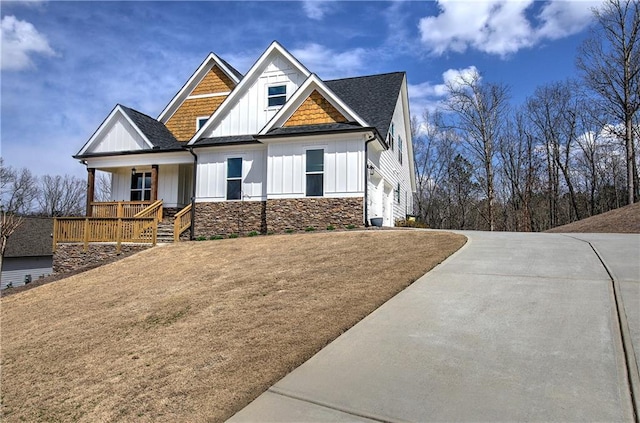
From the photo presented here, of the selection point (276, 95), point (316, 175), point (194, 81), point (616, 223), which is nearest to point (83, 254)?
point (316, 175)

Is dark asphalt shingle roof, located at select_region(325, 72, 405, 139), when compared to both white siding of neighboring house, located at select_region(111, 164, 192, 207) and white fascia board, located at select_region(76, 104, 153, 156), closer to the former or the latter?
white siding of neighboring house, located at select_region(111, 164, 192, 207)

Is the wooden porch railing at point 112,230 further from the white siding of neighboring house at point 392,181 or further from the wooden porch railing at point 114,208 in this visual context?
the white siding of neighboring house at point 392,181

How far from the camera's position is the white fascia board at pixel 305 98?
15.4 m

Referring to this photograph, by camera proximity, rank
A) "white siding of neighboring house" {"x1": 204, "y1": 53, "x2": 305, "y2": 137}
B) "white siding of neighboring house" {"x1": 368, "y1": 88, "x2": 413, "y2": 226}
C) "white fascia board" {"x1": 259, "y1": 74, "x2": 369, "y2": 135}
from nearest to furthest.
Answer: "white fascia board" {"x1": 259, "y1": 74, "x2": 369, "y2": 135} < "white siding of neighboring house" {"x1": 368, "y1": 88, "x2": 413, "y2": 226} < "white siding of neighboring house" {"x1": 204, "y1": 53, "x2": 305, "y2": 137}

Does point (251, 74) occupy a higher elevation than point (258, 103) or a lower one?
higher

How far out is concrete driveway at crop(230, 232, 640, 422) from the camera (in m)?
3.16

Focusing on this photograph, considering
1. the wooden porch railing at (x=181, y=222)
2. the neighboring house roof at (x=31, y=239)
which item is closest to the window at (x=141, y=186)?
the wooden porch railing at (x=181, y=222)

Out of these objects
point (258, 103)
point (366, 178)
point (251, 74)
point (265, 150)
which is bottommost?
point (366, 178)

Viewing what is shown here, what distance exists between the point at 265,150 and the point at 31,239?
946 inches

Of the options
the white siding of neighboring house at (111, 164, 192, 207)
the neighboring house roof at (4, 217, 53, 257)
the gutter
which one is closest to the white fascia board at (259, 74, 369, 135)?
the gutter

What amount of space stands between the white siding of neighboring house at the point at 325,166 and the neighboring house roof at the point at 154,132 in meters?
5.25

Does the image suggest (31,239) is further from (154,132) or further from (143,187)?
(154,132)

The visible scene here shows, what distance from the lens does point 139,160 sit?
18844 mm

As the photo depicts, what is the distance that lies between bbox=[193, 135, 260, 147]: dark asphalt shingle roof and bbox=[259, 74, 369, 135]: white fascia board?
0.90 m
